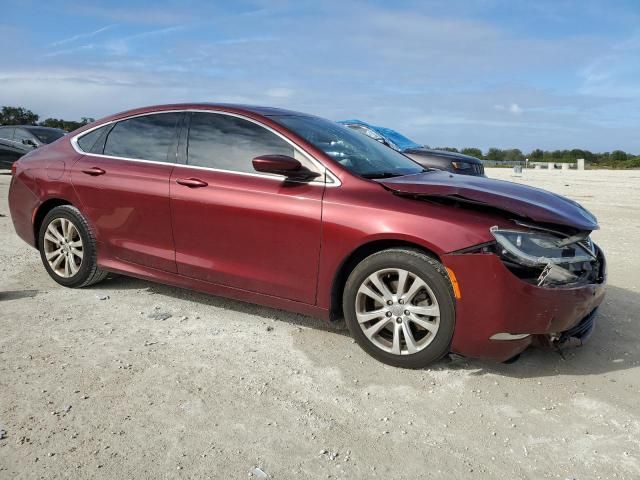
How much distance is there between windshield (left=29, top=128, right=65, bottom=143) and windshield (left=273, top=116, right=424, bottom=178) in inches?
457

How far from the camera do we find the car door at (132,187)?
4344 mm

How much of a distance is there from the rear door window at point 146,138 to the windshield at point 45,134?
1046 centimetres

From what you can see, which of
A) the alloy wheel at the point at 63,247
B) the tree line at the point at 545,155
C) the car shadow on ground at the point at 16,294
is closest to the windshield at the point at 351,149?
the alloy wheel at the point at 63,247

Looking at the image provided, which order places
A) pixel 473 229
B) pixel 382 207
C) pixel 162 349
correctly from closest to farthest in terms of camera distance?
pixel 473 229
pixel 382 207
pixel 162 349

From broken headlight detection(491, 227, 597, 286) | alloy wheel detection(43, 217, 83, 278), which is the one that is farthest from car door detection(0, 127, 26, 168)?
broken headlight detection(491, 227, 597, 286)

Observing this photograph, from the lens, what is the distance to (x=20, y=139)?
557 inches

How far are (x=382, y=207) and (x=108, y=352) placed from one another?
78.1 inches

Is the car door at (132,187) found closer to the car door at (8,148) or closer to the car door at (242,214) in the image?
the car door at (242,214)

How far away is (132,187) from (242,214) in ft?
3.61

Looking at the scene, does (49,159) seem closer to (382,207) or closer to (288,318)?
(288,318)

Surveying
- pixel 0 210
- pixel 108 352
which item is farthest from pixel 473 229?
pixel 0 210

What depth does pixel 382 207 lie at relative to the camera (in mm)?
3482

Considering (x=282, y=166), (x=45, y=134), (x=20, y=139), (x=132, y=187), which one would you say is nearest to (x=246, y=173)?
(x=282, y=166)

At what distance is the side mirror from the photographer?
3.68 metres
